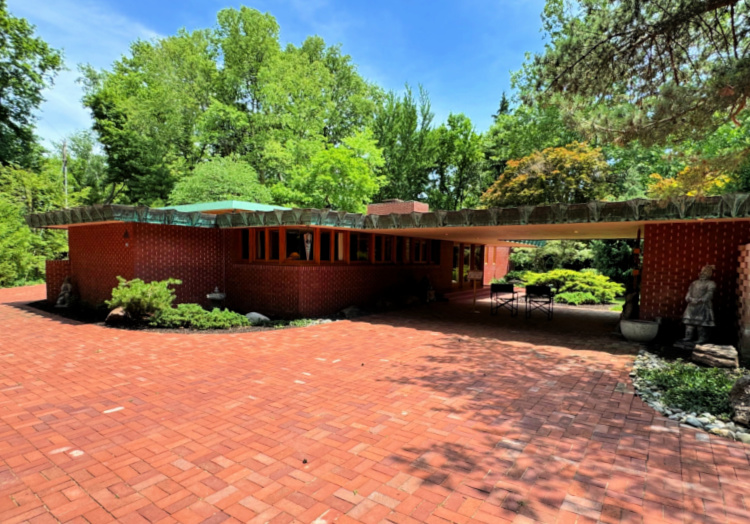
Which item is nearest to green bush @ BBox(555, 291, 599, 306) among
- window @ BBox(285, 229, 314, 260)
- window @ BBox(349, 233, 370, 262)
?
window @ BBox(349, 233, 370, 262)

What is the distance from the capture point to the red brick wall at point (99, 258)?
31.5 ft

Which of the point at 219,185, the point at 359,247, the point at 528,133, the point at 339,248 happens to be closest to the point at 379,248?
the point at 359,247

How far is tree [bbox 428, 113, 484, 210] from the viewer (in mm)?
26656

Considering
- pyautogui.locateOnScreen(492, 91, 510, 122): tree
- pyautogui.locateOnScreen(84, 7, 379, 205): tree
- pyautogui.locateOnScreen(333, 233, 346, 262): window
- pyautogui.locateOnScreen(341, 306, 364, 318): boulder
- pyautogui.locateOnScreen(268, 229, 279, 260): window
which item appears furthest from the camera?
pyautogui.locateOnScreen(492, 91, 510, 122): tree

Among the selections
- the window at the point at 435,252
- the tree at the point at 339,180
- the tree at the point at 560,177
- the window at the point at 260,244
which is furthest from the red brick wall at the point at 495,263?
the window at the point at 260,244

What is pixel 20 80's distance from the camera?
66.6ft

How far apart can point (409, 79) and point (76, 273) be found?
73.5ft

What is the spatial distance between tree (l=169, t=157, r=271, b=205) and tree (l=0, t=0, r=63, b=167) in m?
10.9

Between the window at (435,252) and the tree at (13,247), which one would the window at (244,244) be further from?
the tree at (13,247)

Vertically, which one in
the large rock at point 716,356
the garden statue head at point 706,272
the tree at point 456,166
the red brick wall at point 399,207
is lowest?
the large rock at point 716,356

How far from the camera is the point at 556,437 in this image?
11.4 feet

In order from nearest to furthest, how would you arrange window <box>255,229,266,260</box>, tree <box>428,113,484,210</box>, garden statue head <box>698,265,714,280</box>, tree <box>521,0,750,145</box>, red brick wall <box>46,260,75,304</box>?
tree <box>521,0,750,145</box> < garden statue head <box>698,265,714,280</box> < window <box>255,229,266,260</box> < red brick wall <box>46,260,75,304</box> < tree <box>428,113,484,210</box>

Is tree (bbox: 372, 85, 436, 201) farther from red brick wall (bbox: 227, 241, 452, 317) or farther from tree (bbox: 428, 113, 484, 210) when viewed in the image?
red brick wall (bbox: 227, 241, 452, 317)

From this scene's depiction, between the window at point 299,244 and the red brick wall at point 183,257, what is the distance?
2493 millimetres
